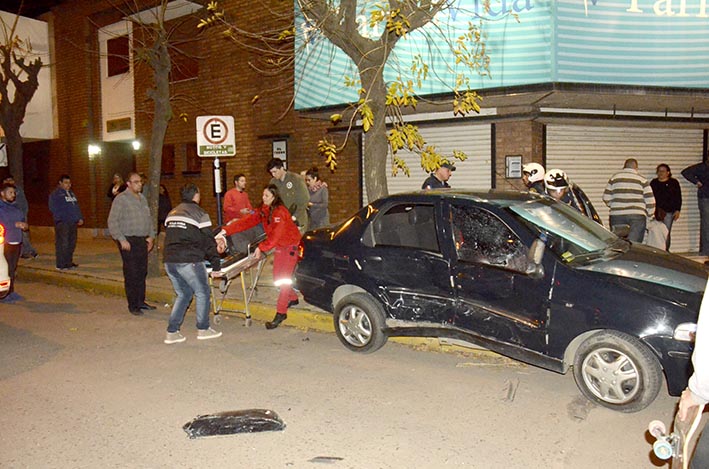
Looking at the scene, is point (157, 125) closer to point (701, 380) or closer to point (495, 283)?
point (495, 283)

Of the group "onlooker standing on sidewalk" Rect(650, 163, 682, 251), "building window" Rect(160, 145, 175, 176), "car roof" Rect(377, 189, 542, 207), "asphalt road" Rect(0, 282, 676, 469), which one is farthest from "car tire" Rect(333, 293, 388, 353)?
"building window" Rect(160, 145, 175, 176)

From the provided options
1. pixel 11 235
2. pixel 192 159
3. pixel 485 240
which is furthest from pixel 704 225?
pixel 192 159

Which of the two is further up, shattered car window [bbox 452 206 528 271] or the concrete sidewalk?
shattered car window [bbox 452 206 528 271]

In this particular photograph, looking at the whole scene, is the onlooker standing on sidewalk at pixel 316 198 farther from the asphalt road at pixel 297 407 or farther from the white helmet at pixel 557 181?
the white helmet at pixel 557 181

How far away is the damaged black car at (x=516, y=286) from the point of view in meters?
4.99

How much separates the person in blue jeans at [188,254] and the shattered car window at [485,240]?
2.97 meters

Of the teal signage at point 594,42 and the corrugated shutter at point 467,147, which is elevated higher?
the teal signage at point 594,42

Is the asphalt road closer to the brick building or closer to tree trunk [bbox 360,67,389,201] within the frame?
tree trunk [bbox 360,67,389,201]

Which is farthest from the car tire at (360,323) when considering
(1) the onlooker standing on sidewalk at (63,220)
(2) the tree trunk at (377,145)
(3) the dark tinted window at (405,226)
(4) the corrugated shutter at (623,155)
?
(1) the onlooker standing on sidewalk at (63,220)

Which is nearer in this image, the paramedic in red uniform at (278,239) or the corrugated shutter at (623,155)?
the paramedic in red uniform at (278,239)

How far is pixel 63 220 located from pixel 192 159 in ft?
17.0

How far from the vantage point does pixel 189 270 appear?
293 inches

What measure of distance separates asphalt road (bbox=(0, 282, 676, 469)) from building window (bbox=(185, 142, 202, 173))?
389 inches

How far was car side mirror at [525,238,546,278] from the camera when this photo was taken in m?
5.48
